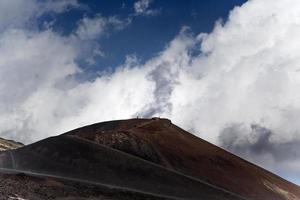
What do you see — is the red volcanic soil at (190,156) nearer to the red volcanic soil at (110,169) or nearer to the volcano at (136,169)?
the volcano at (136,169)

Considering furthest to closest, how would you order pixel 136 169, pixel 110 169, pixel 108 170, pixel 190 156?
pixel 190 156 < pixel 136 169 < pixel 110 169 < pixel 108 170

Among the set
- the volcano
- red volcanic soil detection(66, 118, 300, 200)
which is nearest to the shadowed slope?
the volcano

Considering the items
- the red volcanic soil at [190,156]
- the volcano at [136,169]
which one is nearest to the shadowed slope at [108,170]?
the volcano at [136,169]

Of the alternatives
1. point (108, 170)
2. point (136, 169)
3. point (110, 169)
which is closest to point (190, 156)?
point (136, 169)

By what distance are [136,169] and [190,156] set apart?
7.05 metres

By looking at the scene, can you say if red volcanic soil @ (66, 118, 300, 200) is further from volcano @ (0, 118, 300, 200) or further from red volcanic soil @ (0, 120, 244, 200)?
red volcanic soil @ (0, 120, 244, 200)

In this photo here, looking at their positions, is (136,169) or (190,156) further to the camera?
(190,156)

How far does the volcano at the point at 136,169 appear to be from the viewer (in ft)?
125

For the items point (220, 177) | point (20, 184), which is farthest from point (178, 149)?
point (20, 184)

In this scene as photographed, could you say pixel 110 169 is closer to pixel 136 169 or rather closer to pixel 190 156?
pixel 136 169

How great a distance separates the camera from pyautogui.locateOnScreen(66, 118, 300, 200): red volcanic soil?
4534 cm

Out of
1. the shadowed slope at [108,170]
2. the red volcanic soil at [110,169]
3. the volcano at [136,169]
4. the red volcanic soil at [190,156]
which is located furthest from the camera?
the red volcanic soil at [190,156]

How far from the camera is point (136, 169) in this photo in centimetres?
4300

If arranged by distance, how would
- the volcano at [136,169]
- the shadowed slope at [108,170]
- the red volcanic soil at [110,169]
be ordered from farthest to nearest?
the shadowed slope at [108,170]
the red volcanic soil at [110,169]
the volcano at [136,169]
